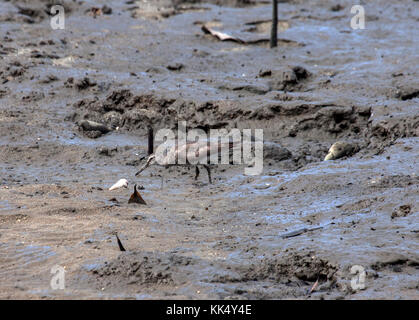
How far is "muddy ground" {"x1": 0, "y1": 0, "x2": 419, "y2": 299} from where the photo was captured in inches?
149

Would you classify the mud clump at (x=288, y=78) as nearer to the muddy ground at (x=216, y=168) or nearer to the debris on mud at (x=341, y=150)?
the muddy ground at (x=216, y=168)

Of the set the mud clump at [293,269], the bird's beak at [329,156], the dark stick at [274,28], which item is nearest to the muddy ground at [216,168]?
the mud clump at [293,269]

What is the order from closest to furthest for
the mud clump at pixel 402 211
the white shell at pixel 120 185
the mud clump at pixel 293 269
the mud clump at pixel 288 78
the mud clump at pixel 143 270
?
the mud clump at pixel 143 270 < the mud clump at pixel 293 269 < the mud clump at pixel 402 211 < the white shell at pixel 120 185 < the mud clump at pixel 288 78

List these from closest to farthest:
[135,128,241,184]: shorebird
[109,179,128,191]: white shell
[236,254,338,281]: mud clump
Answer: [236,254,338,281]: mud clump
[109,179,128,191]: white shell
[135,128,241,184]: shorebird

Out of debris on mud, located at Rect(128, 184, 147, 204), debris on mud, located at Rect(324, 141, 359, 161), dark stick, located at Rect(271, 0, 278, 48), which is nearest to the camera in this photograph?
debris on mud, located at Rect(128, 184, 147, 204)

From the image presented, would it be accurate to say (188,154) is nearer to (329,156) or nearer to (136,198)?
(136,198)

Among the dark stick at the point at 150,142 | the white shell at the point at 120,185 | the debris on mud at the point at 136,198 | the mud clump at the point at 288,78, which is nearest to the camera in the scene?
the debris on mud at the point at 136,198

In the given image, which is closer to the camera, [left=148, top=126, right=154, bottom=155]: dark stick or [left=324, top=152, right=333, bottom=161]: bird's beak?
[left=324, top=152, right=333, bottom=161]: bird's beak

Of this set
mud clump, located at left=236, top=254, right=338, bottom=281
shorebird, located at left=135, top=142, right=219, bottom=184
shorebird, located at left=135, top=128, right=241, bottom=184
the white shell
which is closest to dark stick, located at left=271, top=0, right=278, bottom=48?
shorebird, located at left=135, top=128, right=241, bottom=184

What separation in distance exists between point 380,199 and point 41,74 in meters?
5.33

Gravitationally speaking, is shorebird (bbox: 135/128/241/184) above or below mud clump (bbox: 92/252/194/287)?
above

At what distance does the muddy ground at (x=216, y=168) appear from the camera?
3.77m

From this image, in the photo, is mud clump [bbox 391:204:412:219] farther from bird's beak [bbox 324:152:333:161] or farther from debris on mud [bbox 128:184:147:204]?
debris on mud [bbox 128:184:147:204]

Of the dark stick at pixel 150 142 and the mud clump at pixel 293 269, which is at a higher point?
the dark stick at pixel 150 142
